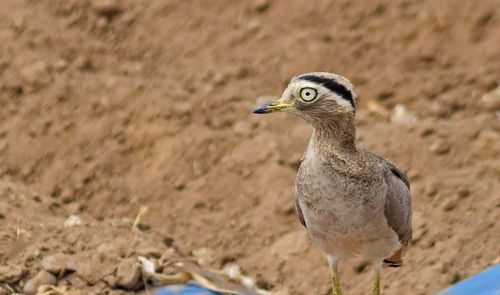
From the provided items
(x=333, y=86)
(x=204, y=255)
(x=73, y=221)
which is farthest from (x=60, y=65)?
(x=333, y=86)

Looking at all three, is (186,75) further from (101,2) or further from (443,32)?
(443,32)

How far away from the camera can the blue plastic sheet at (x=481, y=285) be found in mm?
7125

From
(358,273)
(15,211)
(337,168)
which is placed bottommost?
(358,273)

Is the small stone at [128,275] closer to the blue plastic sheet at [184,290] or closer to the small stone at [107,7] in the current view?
the blue plastic sheet at [184,290]

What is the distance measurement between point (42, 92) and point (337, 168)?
473 centimetres

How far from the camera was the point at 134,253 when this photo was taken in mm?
7816

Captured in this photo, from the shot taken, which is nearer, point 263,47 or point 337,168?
point 337,168

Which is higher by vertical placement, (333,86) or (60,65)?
(333,86)

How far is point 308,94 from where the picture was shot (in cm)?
645

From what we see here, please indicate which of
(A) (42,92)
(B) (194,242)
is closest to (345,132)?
(B) (194,242)

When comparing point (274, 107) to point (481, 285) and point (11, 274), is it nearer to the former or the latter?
point (481, 285)

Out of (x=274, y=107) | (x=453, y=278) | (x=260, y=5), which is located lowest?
(x=453, y=278)

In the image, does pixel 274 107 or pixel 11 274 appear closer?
pixel 274 107

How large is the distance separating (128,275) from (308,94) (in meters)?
1.85
